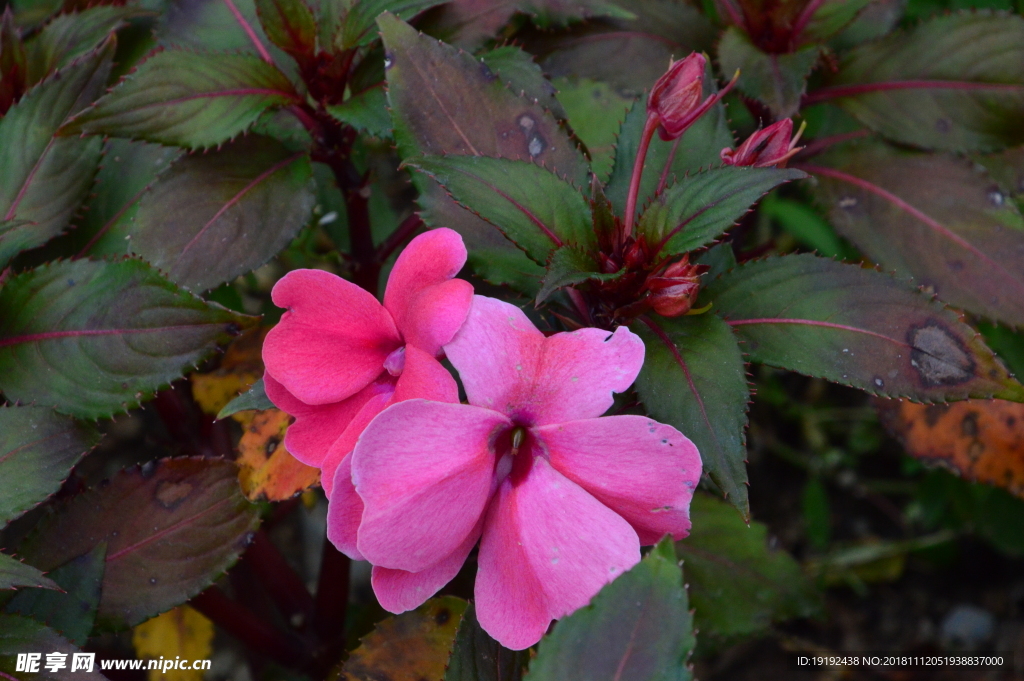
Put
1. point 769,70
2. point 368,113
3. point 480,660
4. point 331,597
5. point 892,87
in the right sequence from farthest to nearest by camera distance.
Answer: point 331,597, point 892,87, point 769,70, point 368,113, point 480,660

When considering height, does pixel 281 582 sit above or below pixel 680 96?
below

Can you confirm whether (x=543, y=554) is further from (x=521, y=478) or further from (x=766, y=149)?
(x=766, y=149)

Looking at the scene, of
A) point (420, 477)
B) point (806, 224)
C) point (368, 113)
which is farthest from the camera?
point (806, 224)

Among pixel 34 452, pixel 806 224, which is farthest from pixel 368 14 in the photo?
pixel 806 224

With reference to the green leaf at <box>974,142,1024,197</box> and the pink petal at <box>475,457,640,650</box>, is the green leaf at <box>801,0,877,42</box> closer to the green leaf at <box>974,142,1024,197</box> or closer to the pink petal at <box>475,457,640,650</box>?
the green leaf at <box>974,142,1024,197</box>

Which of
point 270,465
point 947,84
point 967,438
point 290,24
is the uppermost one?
point 290,24

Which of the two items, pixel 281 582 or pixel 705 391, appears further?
pixel 281 582

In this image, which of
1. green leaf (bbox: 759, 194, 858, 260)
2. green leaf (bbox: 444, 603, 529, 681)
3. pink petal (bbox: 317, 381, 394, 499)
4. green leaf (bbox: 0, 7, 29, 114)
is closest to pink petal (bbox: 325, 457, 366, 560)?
pink petal (bbox: 317, 381, 394, 499)

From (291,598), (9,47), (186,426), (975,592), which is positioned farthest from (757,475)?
(9,47)
